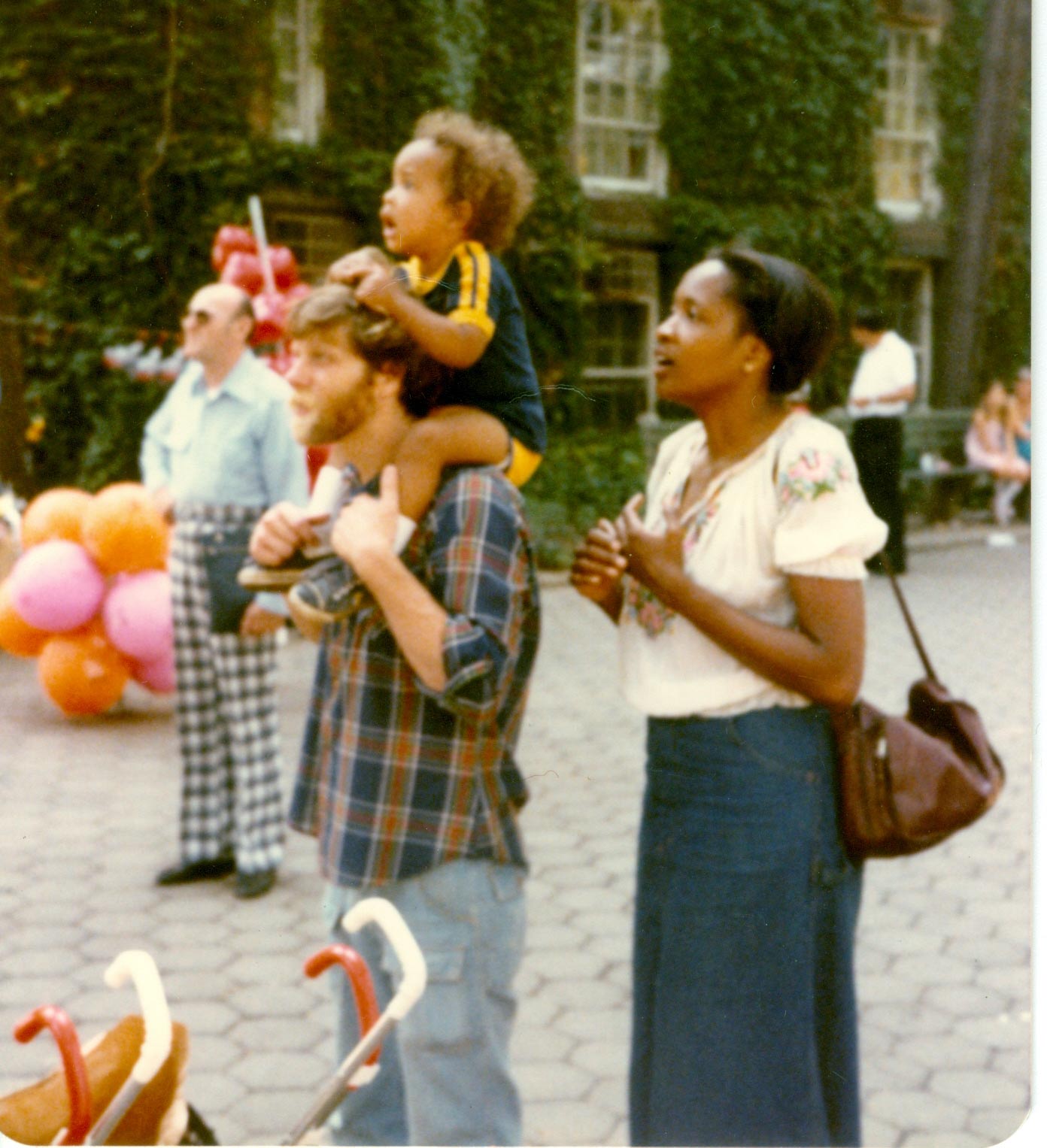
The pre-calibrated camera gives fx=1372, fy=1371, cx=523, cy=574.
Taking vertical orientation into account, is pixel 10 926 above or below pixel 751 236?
below

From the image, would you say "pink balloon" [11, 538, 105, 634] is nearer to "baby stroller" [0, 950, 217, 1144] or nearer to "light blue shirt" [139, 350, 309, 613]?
"light blue shirt" [139, 350, 309, 613]

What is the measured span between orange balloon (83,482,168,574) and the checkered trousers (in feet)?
4.87

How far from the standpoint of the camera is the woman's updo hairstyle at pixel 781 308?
188 cm

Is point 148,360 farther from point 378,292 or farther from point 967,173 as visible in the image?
point 967,173

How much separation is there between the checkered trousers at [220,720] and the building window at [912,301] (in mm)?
10732

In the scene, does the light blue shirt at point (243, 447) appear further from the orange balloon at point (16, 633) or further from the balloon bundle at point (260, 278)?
the orange balloon at point (16, 633)

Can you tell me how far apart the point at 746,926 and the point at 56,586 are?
13.3 feet

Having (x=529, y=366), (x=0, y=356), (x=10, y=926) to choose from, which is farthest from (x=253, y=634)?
(x=0, y=356)

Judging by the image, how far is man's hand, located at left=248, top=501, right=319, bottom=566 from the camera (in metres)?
1.93

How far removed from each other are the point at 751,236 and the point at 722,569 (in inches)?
376

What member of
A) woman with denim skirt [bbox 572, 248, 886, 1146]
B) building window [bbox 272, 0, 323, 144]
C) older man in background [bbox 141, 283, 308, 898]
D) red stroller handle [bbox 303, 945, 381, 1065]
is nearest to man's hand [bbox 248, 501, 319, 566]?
woman with denim skirt [bbox 572, 248, 886, 1146]

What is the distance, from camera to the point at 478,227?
2135mm

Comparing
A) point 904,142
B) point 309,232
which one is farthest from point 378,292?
point 904,142

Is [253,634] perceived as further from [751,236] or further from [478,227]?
[751,236]
